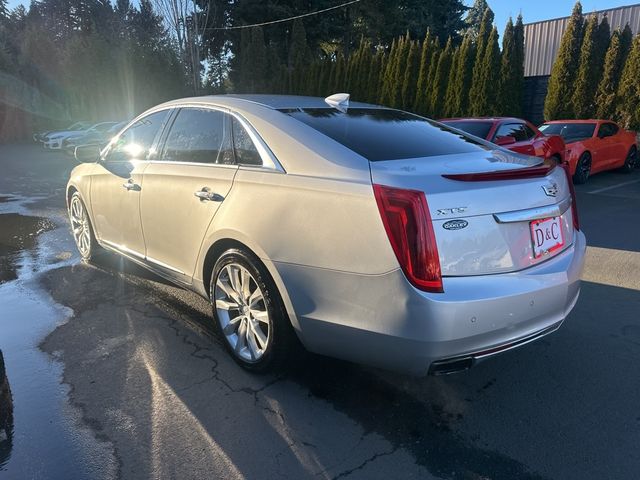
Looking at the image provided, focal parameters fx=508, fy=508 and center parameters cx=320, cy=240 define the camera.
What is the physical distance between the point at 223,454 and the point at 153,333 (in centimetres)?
154

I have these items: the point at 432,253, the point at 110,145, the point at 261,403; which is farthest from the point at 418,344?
the point at 110,145

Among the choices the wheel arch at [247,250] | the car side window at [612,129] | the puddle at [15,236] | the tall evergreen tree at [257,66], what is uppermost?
the tall evergreen tree at [257,66]

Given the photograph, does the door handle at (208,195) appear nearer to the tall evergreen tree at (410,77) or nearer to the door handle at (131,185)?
the door handle at (131,185)

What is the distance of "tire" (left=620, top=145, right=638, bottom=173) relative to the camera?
1261cm

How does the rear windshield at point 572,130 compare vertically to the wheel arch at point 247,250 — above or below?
above

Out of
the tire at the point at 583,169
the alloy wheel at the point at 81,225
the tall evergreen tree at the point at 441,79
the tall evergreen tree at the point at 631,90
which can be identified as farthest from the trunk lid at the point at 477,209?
the tall evergreen tree at the point at 441,79

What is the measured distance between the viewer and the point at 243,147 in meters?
3.21

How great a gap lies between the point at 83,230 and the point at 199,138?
8.23 feet

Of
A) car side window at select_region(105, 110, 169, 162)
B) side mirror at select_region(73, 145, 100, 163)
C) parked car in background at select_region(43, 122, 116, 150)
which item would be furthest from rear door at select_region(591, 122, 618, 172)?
parked car in background at select_region(43, 122, 116, 150)

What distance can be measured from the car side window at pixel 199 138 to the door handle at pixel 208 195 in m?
0.21

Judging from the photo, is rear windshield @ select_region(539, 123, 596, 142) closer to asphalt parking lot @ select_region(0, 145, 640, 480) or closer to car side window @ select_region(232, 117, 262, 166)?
asphalt parking lot @ select_region(0, 145, 640, 480)

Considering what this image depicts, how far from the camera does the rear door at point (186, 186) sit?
10.7 feet

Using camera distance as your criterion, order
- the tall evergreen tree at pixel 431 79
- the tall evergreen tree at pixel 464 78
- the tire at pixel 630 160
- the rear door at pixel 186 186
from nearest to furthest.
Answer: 1. the rear door at pixel 186 186
2. the tire at pixel 630 160
3. the tall evergreen tree at pixel 464 78
4. the tall evergreen tree at pixel 431 79

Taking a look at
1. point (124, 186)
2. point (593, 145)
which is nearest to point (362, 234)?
point (124, 186)
